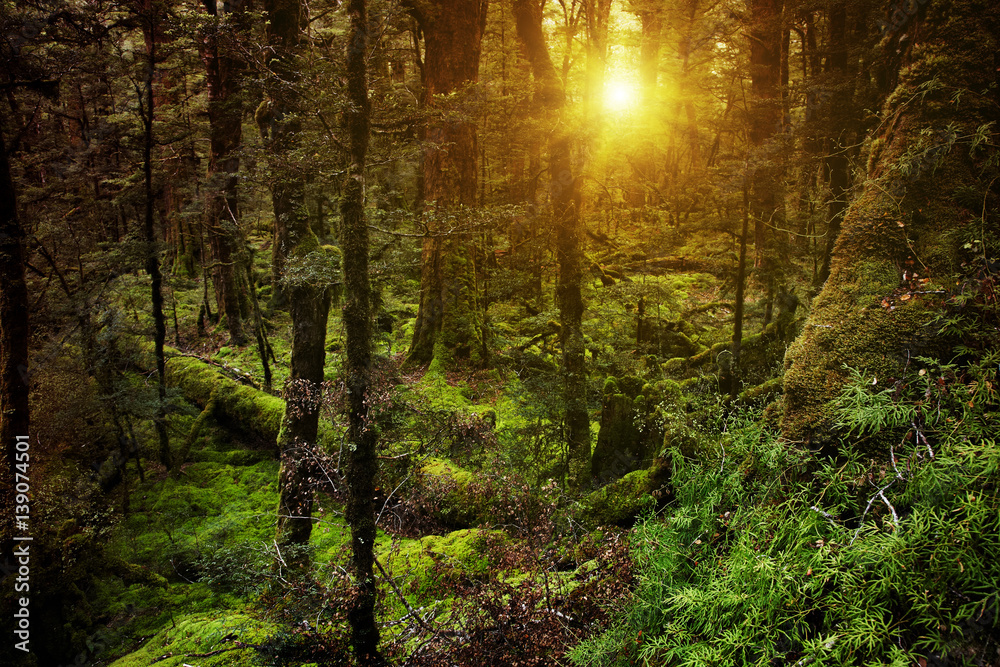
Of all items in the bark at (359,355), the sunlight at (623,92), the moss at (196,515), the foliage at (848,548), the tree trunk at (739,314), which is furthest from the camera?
the sunlight at (623,92)

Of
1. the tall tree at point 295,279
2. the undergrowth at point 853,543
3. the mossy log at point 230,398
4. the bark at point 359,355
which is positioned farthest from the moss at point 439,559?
the mossy log at point 230,398

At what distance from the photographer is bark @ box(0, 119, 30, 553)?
6.72 metres

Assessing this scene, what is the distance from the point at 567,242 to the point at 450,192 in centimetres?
449

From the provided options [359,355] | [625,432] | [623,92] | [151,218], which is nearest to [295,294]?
[359,355]

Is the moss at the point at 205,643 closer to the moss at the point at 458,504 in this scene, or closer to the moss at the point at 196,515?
the moss at the point at 196,515

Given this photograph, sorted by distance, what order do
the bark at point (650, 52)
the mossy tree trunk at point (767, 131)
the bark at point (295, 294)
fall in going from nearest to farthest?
1. the bark at point (295, 294)
2. the mossy tree trunk at point (767, 131)
3. the bark at point (650, 52)

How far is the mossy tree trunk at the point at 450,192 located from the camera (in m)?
11.2

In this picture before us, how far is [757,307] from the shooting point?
12.5 metres

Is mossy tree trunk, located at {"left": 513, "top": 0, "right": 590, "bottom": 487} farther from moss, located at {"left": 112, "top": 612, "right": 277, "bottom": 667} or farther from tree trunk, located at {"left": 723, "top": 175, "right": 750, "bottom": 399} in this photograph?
moss, located at {"left": 112, "top": 612, "right": 277, "bottom": 667}

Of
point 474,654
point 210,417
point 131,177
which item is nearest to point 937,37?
point 474,654

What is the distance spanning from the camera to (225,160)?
367 inches

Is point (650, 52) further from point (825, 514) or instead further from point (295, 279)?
point (825, 514)

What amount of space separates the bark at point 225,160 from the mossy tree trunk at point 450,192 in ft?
14.0

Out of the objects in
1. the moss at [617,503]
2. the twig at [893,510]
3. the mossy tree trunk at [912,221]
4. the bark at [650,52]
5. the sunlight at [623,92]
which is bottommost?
the moss at [617,503]
